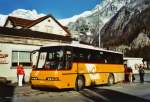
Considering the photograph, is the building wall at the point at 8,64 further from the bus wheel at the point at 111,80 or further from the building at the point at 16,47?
the bus wheel at the point at 111,80

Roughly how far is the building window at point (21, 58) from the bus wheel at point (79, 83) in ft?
26.7

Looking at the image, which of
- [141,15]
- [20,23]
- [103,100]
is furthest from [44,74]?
[141,15]

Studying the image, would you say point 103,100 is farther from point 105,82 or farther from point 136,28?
point 136,28

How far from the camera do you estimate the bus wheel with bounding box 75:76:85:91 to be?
21.8 metres

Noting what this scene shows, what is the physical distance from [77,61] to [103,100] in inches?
218

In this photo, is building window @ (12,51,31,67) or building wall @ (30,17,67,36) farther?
building wall @ (30,17,67,36)

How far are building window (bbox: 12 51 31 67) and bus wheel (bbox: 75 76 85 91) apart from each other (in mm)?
8124

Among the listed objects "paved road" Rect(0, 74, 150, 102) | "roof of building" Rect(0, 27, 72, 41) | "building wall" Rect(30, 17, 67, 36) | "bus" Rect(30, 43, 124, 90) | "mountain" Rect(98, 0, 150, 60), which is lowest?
"paved road" Rect(0, 74, 150, 102)

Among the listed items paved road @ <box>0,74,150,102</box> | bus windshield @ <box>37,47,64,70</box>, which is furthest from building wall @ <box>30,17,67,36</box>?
paved road @ <box>0,74,150,102</box>

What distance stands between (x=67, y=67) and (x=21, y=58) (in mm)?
9236

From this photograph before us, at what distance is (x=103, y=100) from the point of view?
1659 cm

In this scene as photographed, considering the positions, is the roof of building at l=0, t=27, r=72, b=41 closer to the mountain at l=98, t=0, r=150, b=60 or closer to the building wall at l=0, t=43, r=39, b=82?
the building wall at l=0, t=43, r=39, b=82

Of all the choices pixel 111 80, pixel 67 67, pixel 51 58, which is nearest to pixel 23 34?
pixel 111 80

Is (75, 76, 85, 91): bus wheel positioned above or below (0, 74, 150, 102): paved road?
above
